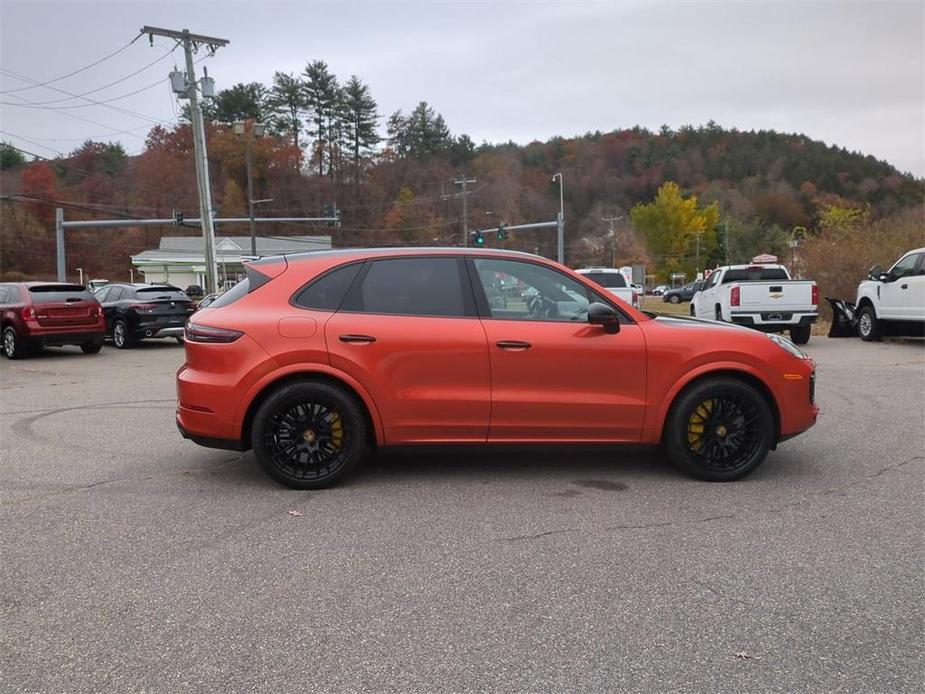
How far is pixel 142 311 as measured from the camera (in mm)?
17734

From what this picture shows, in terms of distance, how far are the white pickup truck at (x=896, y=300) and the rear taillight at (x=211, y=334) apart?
1437cm

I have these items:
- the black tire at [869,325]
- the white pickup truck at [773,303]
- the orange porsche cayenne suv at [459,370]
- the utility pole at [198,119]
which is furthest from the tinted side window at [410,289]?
the utility pole at [198,119]

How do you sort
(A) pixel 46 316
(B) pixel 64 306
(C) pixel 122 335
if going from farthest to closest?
(C) pixel 122 335 → (B) pixel 64 306 → (A) pixel 46 316

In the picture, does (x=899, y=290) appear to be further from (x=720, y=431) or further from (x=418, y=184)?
(x=418, y=184)

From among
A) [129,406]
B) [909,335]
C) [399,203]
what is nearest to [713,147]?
[399,203]

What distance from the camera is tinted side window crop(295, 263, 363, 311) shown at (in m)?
5.29

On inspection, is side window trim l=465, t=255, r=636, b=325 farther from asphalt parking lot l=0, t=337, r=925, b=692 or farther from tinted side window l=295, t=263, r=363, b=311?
asphalt parking lot l=0, t=337, r=925, b=692

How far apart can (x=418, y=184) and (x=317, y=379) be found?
270 feet

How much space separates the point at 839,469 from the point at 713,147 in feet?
377

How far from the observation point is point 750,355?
5344 mm

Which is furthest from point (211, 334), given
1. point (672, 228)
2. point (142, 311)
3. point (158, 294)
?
point (672, 228)

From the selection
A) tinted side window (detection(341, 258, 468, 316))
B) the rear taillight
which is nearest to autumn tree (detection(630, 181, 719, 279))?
tinted side window (detection(341, 258, 468, 316))

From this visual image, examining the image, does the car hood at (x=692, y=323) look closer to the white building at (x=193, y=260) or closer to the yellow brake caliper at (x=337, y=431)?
the yellow brake caliper at (x=337, y=431)

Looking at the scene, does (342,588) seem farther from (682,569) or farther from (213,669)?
(682,569)
